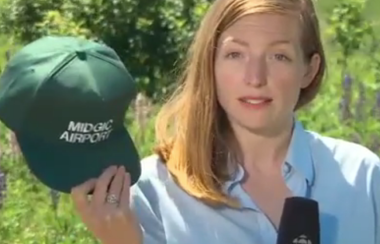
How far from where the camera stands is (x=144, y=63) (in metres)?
7.82

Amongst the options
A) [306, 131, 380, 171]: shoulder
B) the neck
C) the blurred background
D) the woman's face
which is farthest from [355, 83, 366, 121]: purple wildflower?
the woman's face

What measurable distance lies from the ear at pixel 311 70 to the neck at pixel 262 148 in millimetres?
113

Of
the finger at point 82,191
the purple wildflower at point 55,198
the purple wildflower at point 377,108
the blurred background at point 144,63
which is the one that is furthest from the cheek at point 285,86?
the purple wildflower at point 377,108

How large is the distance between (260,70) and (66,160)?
0.64m

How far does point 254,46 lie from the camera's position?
3016mm

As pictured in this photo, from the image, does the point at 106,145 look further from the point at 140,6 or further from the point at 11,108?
the point at 140,6

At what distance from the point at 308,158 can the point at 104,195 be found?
80cm

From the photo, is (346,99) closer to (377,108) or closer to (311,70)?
(377,108)

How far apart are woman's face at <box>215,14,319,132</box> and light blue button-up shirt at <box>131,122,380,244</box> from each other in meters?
0.17

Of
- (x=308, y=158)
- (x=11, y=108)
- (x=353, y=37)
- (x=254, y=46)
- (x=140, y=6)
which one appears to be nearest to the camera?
(x=11, y=108)

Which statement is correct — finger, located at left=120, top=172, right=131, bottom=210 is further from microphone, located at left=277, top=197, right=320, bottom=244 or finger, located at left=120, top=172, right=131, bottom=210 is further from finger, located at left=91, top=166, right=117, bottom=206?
microphone, located at left=277, top=197, right=320, bottom=244

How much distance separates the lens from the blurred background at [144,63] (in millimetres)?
5020

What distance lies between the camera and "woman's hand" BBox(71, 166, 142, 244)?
255 centimetres

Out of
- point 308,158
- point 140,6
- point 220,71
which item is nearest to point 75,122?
point 220,71
